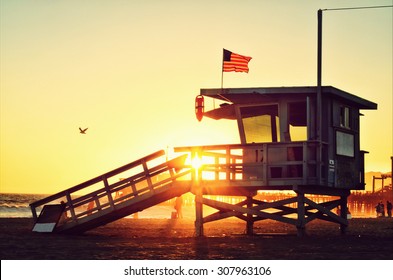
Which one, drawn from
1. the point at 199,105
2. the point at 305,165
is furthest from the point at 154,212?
the point at 305,165

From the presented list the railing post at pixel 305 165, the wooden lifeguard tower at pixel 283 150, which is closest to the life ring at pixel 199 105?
the wooden lifeguard tower at pixel 283 150

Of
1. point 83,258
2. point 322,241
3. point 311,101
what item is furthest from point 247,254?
point 311,101

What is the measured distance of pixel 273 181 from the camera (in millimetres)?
23312

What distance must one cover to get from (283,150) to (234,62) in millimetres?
4470

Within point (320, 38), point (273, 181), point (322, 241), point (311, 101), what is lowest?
point (322, 241)

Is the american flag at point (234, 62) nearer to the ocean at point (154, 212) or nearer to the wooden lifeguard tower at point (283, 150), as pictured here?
the wooden lifeguard tower at point (283, 150)

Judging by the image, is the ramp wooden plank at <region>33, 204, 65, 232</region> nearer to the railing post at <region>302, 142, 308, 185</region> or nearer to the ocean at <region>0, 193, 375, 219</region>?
the railing post at <region>302, 142, 308, 185</region>

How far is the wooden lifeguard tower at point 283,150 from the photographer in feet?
76.9

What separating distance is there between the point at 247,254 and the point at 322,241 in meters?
5.44

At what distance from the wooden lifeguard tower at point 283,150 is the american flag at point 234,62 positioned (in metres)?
1.24

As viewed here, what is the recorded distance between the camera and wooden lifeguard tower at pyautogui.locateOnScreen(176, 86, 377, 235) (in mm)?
23453

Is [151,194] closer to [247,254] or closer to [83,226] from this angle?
[83,226]

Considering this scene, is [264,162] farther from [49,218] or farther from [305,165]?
[49,218]
